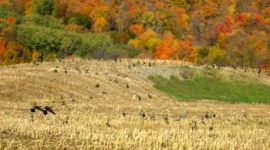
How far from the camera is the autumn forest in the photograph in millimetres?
124375

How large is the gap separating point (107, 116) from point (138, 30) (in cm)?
12033

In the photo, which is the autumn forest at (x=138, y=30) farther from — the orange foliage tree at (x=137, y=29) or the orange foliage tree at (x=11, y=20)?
the orange foliage tree at (x=11, y=20)

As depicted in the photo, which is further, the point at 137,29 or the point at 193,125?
the point at 137,29

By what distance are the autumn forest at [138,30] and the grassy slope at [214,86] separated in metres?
40.8

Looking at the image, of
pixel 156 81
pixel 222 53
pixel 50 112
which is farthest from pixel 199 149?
pixel 222 53

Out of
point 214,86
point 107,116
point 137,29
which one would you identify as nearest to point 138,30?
point 137,29

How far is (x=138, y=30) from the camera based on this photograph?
15262 centimetres

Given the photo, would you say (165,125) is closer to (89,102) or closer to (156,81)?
(89,102)

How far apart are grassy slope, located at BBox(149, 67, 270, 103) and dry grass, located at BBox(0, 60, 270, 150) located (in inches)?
133

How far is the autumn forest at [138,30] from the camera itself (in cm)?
12438

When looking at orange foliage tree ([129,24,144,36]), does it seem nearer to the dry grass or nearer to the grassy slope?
the dry grass

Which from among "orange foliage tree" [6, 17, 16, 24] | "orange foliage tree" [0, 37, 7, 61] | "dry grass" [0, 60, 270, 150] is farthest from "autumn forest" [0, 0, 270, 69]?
"dry grass" [0, 60, 270, 150]

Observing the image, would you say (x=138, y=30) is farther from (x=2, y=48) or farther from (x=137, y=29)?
(x=2, y=48)

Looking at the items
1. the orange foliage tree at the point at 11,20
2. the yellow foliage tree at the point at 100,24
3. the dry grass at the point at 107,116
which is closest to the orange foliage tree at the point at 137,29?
the yellow foliage tree at the point at 100,24
